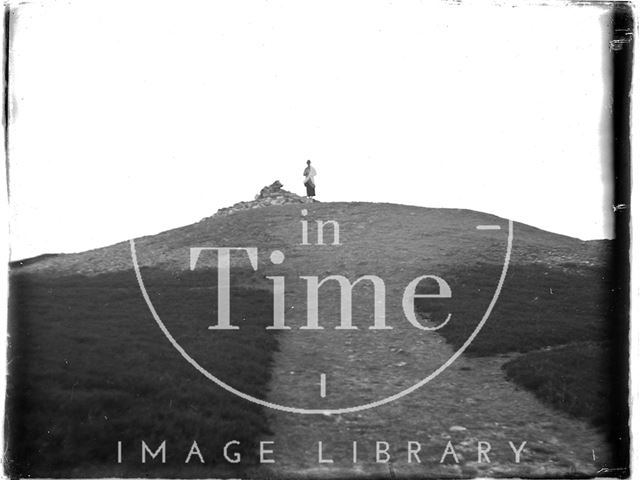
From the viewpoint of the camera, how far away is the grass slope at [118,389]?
8781mm

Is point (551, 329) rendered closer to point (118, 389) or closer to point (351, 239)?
point (351, 239)

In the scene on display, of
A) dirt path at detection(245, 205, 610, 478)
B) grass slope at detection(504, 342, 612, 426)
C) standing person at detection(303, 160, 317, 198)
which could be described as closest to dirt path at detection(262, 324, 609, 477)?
dirt path at detection(245, 205, 610, 478)

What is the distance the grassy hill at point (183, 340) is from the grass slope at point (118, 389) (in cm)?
2

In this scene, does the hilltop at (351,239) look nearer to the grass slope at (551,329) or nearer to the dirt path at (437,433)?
the grass slope at (551,329)

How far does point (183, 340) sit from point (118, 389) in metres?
1.79

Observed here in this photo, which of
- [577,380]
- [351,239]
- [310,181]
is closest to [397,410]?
[577,380]

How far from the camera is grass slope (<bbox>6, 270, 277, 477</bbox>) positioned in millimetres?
8781

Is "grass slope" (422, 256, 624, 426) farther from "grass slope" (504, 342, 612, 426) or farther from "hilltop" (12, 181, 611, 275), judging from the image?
"hilltop" (12, 181, 611, 275)

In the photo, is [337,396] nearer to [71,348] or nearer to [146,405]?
[146,405]

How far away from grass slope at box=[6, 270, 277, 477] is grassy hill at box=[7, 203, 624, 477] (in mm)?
22

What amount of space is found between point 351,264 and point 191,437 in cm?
616

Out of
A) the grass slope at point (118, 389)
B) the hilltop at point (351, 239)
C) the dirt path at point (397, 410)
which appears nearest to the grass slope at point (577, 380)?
the dirt path at point (397, 410)

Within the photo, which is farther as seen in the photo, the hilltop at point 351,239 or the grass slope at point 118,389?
the hilltop at point 351,239

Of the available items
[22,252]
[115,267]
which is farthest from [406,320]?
[115,267]
